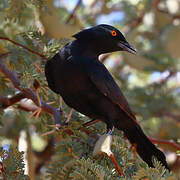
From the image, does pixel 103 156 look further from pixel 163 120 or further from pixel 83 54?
pixel 163 120

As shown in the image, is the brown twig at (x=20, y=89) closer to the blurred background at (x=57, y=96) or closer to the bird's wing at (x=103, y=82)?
the blurred background at (x=57, y=96)

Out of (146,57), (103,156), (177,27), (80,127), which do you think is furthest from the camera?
(177,27)

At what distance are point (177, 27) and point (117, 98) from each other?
2933mm

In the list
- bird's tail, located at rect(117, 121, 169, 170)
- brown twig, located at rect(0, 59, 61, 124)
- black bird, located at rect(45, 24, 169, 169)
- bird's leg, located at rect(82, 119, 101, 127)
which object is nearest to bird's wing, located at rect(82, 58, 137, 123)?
black bird, located at rect(45, 24, 169, 169)

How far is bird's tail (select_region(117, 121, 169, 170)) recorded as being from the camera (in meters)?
2.86

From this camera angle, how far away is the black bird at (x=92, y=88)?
2.82 m

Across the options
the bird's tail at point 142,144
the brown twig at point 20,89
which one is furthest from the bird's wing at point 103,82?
the brown twig at point 20,89

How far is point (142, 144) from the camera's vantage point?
299 centimetres

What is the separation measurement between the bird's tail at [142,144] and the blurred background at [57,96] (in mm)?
102

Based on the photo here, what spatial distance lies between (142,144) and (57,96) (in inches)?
30.0

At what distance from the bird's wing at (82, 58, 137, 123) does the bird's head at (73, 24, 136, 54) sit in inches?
9.1

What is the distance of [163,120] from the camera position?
17.8 feet

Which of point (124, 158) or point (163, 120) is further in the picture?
point (163, 120)

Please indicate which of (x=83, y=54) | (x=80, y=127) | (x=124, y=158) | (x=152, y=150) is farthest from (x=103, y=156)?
(x=83, y=54)
